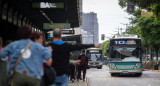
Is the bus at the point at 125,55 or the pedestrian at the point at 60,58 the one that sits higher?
the pedestrian at the point at 60,58

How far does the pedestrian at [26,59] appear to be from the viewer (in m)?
5.43

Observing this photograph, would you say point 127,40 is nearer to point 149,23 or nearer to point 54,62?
point 149,23

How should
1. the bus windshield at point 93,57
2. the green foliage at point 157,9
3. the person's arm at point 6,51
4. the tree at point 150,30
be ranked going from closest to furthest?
1. the person's arm at point 6,51
2. the green foliage at point 157,9
3. the tree at point 150,30
4. the bus windshield at point 93,57

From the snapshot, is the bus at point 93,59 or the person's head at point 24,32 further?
the bus at point 93,59

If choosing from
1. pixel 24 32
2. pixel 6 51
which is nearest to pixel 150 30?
pixel 24 32

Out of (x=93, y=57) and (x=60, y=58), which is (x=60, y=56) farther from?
(x=93, y=57)

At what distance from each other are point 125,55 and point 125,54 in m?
0.07

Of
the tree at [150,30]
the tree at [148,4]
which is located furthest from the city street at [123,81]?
the tree at [150,30]

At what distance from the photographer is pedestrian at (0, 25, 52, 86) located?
5.43 m

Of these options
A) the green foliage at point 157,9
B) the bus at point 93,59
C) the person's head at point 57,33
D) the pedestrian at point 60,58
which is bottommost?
the bus at point 93,59

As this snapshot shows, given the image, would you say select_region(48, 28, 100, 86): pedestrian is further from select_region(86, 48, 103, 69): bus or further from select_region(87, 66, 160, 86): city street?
select_region(86, 48, 103, 69): bus

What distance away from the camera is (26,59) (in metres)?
5.46

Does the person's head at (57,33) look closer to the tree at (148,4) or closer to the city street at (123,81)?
the tree at (148,4)

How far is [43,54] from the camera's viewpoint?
18.5 ft
